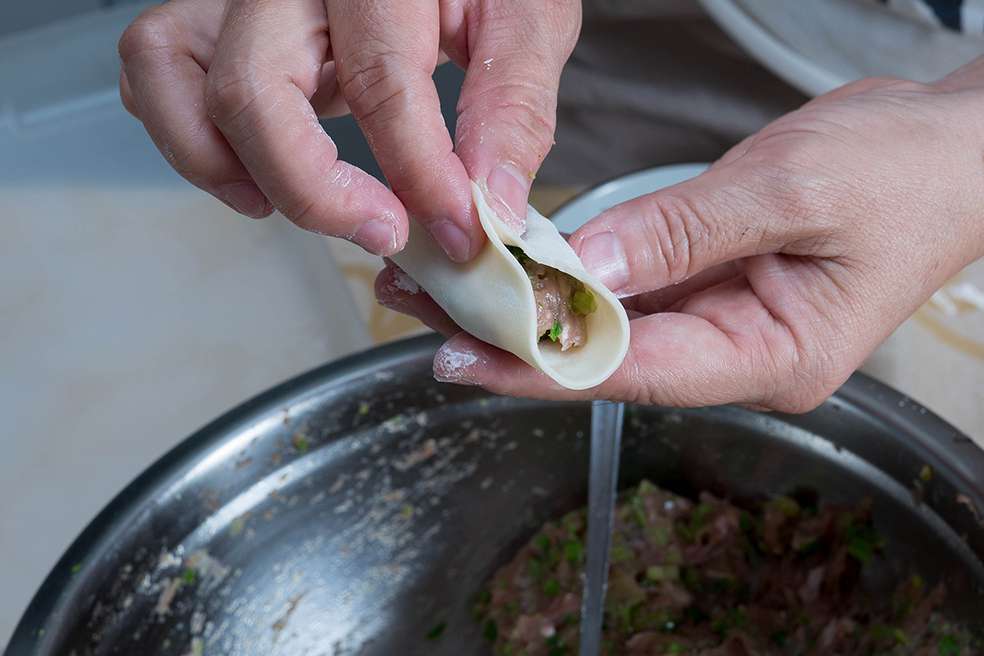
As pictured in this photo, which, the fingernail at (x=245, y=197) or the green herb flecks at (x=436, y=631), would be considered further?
the green herb flecks at (x=436, y=631)

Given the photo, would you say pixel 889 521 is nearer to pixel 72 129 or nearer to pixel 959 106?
pixel 959 106

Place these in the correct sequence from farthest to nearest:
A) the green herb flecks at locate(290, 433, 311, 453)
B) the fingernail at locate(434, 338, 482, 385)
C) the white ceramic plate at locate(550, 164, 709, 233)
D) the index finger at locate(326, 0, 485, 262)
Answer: the white ceramic plate at locate(550, 164, 709, 233) → the green herb flecks at locate(290, 433, 311, 453) → the fingernail at locate(434, 338, 482, 385) → the index finger at locate(326, 0, 485, 262)

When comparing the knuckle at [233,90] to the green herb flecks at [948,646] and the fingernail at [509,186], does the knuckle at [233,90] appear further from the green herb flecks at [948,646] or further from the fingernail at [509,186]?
the green herb flecks at [948,646]

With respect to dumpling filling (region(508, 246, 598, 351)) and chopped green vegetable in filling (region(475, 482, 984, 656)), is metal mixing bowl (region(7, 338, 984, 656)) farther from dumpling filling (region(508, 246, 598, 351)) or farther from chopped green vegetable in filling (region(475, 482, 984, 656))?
dumpling filling (region(508, 246, 598, 351))

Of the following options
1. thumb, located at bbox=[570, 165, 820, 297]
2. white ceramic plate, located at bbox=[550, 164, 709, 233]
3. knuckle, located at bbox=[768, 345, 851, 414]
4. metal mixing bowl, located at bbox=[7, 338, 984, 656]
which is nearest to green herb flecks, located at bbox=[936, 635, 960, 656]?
metal mixing bowl, located at bbox=[7, 338, 984, 656]

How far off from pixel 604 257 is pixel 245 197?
0.35m

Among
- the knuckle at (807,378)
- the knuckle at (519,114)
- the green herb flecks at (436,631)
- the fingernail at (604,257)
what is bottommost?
the green herb flecks at (436,631)

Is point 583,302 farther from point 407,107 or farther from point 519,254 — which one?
point 407,107

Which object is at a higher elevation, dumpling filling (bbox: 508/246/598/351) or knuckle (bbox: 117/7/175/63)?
knuckle (bbox: 117/7/175/63)

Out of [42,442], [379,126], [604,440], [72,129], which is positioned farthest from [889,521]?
[72,129]

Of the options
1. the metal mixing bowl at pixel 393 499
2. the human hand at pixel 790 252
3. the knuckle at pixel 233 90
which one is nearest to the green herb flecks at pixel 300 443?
the metal mixing bowl at pixel 393 499

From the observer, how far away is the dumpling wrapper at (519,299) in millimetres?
814

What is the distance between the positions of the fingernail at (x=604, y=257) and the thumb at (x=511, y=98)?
61 mm

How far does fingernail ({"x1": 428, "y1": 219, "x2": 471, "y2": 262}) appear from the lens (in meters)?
0.83
